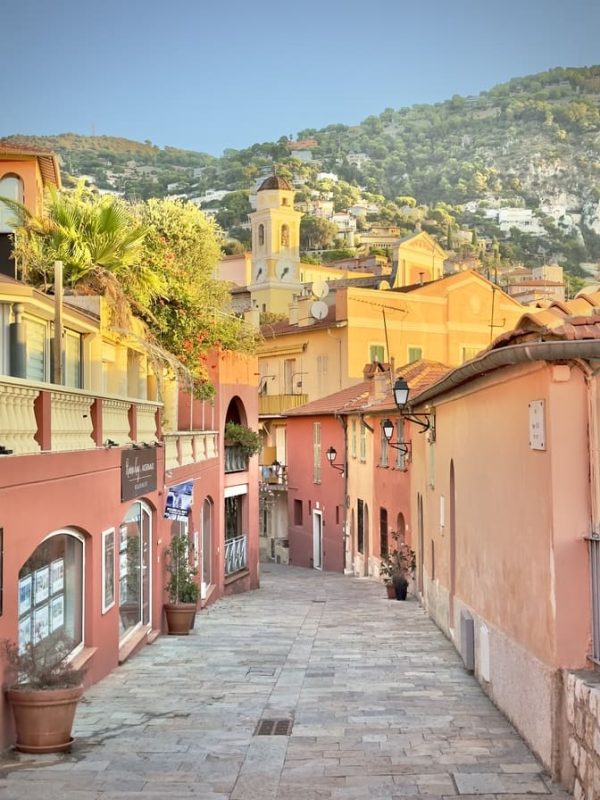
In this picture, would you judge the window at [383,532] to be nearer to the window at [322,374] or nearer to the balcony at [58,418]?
the balcony at [58,418]

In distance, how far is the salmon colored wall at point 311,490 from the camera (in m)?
38.3

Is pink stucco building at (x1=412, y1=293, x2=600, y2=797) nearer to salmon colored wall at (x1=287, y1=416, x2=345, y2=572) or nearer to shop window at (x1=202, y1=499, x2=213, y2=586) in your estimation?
shop window at (x1=202, y1=499, x2=213, y2=586)

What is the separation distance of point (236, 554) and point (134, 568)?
13.2m

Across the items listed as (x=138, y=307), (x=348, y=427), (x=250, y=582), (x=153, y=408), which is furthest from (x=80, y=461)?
(x=348, y=427)

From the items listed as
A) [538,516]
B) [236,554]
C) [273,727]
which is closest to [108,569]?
[273,727]

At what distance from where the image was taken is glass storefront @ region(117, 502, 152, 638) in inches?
572

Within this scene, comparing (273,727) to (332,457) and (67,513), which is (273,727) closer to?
(67,513)

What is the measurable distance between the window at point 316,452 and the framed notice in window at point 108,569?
26888 mm

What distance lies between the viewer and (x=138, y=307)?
19719mm

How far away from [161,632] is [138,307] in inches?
246

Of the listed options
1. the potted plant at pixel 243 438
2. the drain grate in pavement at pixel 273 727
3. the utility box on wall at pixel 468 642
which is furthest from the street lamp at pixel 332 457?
the drain grate in pavement at pixel 273 727

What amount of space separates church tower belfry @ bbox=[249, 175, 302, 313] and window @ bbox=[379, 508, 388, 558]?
62811mm

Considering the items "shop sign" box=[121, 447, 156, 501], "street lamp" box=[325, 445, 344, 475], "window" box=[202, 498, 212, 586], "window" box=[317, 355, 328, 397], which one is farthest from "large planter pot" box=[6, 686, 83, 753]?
"window" box=[317, 355, 328, 397]

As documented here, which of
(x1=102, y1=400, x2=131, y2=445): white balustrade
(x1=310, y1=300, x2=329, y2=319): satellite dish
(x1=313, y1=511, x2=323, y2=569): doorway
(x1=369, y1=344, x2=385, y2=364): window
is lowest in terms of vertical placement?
(x1=313, y1=511, x2=323, y2=569): doorway
